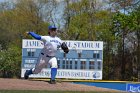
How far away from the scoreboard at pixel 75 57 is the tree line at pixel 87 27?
12412 millimetres

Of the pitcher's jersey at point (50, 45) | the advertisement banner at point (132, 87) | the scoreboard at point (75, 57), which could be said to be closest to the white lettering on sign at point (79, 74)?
the scoreboard at point (75, 57)

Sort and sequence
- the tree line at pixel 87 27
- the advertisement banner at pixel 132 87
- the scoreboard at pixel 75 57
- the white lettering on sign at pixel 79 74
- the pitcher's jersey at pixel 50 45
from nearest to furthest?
the pitcher's jersey at pixel 50 45 < the advertisement banner at pixel 132 87 < the scoreboard at pixel 75 57 < the white lettering on sign at pixel 79 74 < the tree line at pixel 87 27

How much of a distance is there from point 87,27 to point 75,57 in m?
18.7

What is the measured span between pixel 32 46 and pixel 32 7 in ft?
Result: 72.4

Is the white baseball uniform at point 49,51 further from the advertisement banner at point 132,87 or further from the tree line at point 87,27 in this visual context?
the tree line at point 87,27

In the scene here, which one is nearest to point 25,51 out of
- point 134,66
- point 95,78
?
point 95,78

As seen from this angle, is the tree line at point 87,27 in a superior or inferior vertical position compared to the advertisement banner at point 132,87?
superior

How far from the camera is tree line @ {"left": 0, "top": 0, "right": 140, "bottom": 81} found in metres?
47.9

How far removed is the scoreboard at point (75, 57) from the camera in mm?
33656

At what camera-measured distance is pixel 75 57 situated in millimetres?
33656

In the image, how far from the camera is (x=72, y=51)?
33875mm

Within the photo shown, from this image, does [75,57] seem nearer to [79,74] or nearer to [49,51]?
[79,74]

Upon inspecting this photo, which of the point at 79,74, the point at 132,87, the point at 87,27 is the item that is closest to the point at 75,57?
the point at 79,74

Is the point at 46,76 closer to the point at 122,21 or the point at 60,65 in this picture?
the point at 60,65
